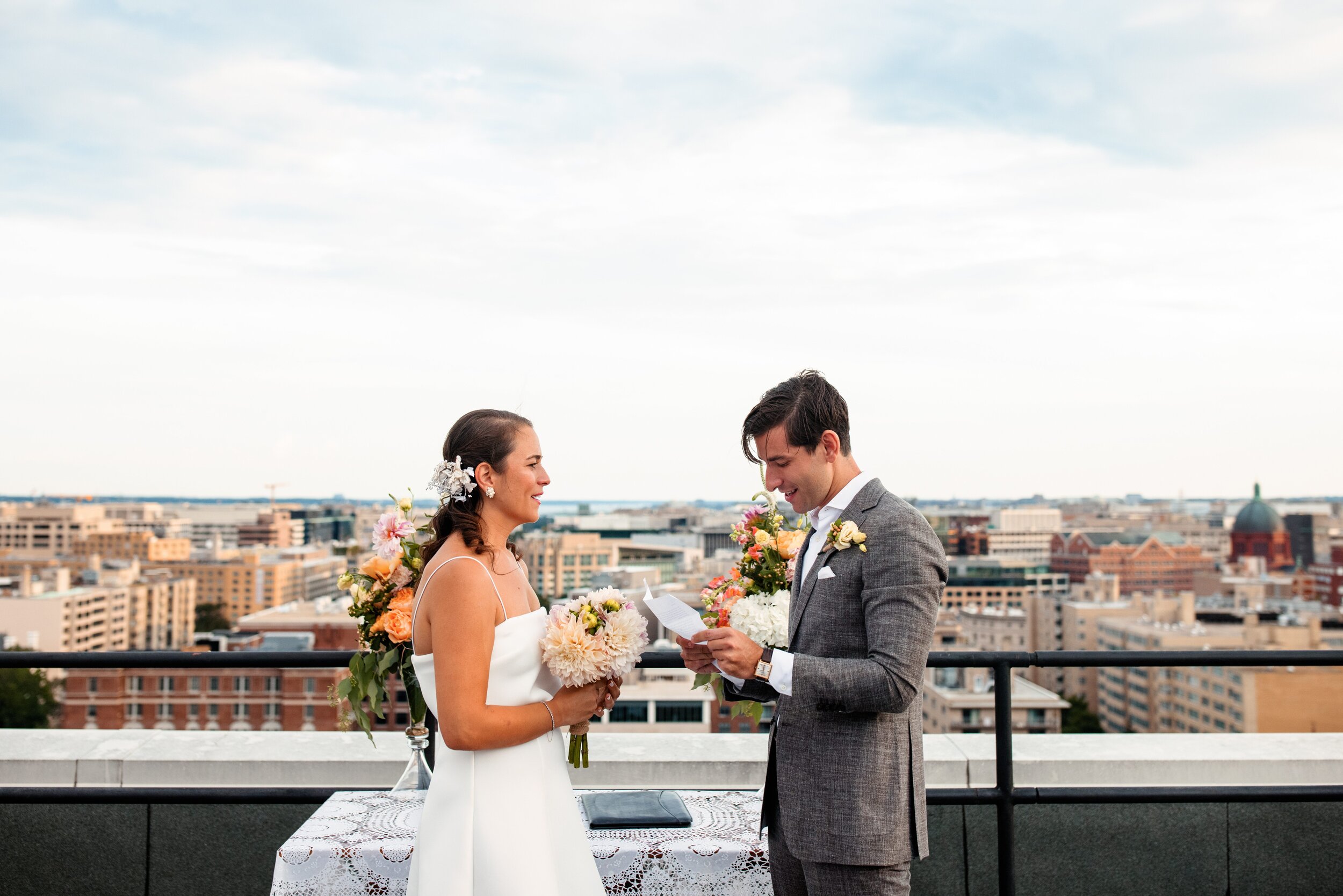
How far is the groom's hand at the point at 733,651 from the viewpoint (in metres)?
1.74

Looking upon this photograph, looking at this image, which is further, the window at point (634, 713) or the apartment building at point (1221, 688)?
the apartment building at point (1221, 688)

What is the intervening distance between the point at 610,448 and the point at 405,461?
595 inches

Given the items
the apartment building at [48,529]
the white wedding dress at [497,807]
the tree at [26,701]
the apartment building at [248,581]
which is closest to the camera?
the white wedding dress at [497,807]

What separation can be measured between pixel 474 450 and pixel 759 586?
853 mm

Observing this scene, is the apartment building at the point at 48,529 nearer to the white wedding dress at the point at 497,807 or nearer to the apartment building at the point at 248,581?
the apartment building at the point at 248,581

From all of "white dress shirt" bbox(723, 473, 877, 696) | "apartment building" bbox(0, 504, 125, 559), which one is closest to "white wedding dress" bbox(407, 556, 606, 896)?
"white dress shirt" bbox(723, 473, 877, 696)

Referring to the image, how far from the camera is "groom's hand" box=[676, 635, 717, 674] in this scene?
74.4 inches

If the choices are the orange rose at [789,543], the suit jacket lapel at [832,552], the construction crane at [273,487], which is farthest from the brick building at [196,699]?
the construction crane at [273,487]

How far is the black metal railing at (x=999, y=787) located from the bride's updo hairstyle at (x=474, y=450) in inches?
32.2

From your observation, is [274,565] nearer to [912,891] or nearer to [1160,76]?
[1160,76]

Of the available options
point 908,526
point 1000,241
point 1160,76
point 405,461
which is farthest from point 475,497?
point 1000,241

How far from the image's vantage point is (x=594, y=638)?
185cm

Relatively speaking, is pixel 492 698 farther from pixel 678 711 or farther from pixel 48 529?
pixel 48 529

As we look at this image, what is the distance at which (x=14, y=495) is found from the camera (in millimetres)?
136125
